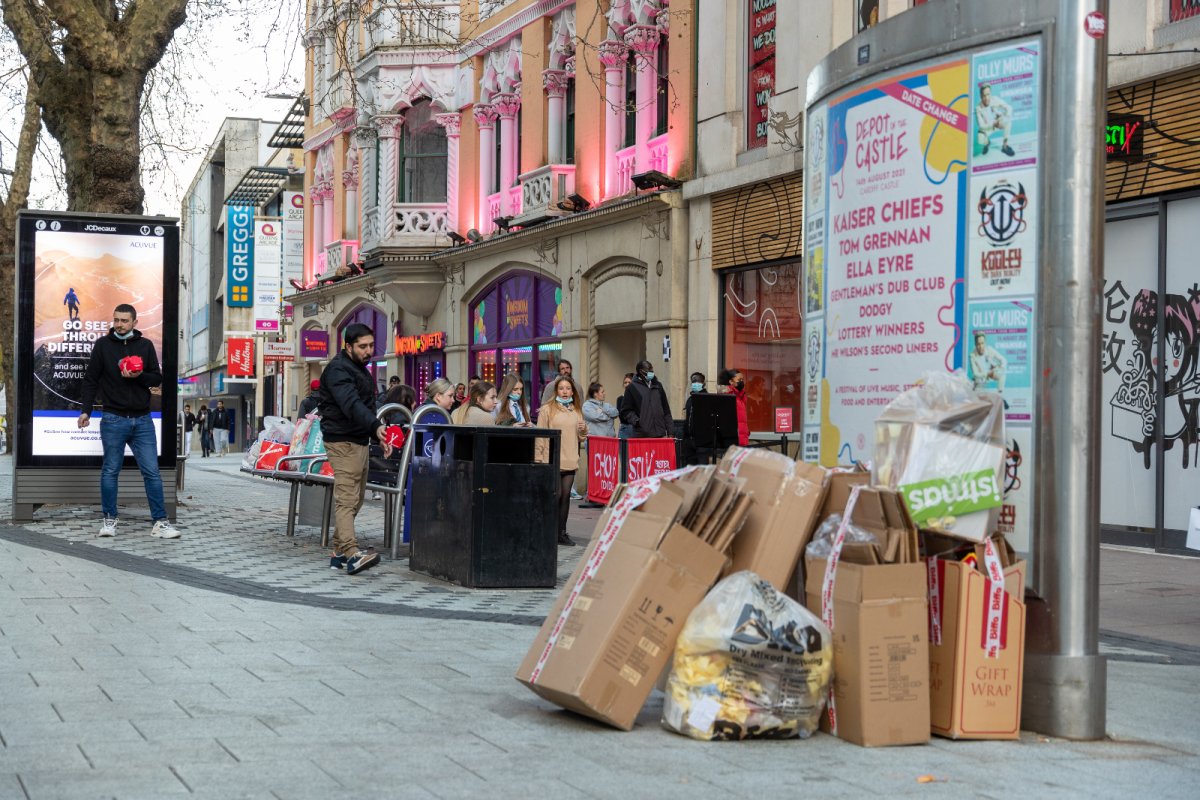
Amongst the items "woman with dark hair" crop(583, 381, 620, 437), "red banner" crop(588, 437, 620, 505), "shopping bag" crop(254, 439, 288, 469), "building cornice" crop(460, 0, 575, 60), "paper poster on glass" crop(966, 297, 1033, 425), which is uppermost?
"building cornice" crop(460, 0, 575, 60)

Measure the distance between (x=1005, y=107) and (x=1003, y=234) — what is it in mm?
491

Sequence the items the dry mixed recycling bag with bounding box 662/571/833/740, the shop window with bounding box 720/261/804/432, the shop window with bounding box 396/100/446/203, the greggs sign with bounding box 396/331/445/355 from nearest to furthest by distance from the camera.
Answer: the dry mixed recycling bag with bounding box 662/571/833/740 → the shop window with bounding box 720/261/804/432 → the greggs sign with bounding box 396/331/445/355 → the shop window with bounding box 396/100/446/203

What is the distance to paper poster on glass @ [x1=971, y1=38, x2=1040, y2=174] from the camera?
19.7 ft

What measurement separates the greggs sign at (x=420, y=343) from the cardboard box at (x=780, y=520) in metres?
25.7

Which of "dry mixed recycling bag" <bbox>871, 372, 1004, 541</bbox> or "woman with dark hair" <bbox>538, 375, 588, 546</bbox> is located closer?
"dry mixed recycling bag" <bbox>871, 372, 1004, 541</bbox>

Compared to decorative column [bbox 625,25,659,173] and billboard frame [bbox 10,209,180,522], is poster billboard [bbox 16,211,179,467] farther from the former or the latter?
decorative column [bbox 625,25,659,173]

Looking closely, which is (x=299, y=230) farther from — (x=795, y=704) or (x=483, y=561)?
(x=795, y=704)

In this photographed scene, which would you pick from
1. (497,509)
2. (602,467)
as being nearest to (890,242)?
(497,509)

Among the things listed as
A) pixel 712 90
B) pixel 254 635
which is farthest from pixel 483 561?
pixel 712 90

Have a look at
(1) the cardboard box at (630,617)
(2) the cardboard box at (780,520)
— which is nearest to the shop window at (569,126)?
(2) the cardboard box at (780,520)

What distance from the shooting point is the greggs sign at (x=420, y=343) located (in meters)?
31.7

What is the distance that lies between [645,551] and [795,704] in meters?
0.77

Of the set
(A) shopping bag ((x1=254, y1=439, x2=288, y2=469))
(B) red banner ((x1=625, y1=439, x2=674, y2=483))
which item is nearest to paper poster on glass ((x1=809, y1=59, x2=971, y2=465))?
(A) shopping bag ((x1=254, y1=439, x2=288, y2=469))

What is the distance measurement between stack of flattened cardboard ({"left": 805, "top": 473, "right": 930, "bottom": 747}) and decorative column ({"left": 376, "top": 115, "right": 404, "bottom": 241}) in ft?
88.7
